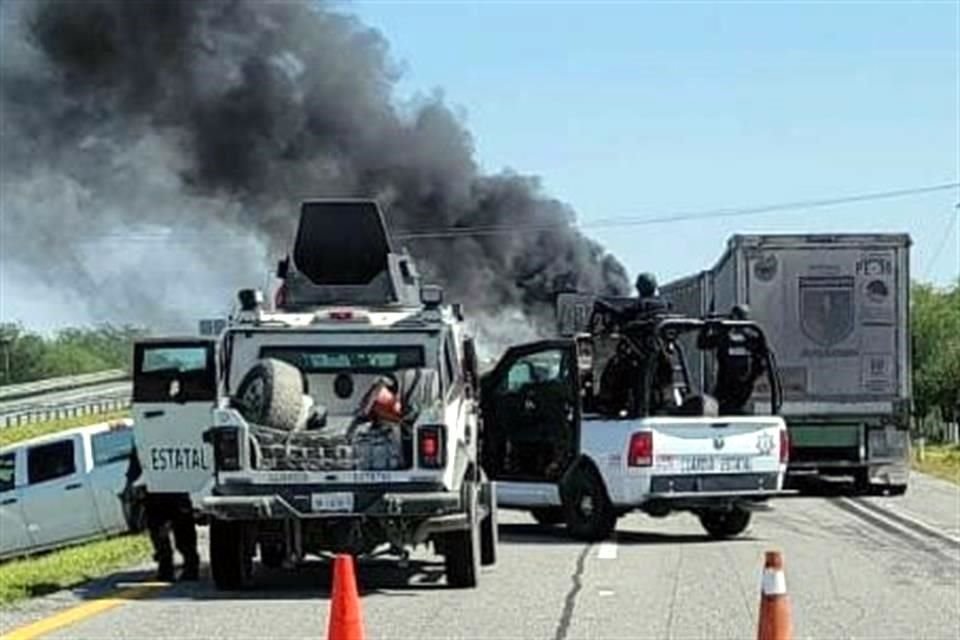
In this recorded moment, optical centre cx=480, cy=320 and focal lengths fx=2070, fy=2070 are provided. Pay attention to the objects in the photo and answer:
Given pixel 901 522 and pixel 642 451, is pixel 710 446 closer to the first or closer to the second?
pixel 642 451

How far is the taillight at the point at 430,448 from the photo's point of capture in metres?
14.9

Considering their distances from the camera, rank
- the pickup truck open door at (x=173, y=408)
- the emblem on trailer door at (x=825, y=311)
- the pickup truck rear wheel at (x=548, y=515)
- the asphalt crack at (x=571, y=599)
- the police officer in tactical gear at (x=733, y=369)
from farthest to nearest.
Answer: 1. the emblem on trailer door at (x=825, y=311)
2. the pickup truck rear wheel at (x=548, y=515)
3. the police officer in tactical gear at (x=733, y=369)
4. the pickup truck open door at (x=173, y=408)
5. the asphalt crack at (x=571, y=599)

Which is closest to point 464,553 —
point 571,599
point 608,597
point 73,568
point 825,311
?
point 571,599

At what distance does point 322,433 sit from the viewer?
602 inches

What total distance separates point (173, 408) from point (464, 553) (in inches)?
115

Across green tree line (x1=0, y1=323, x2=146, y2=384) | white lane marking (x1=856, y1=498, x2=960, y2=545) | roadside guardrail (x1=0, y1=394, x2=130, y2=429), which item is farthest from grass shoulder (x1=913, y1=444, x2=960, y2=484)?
green tree line (x1=0, y1=323, x2=146, y2=384)

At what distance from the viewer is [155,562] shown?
57.6ft

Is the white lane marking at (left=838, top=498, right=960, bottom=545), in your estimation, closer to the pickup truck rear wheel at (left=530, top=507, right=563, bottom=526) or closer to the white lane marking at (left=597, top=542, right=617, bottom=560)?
the white lane marking at (left=597, top=542, right=617, bottom=560)

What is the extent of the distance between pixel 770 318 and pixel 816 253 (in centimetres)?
108

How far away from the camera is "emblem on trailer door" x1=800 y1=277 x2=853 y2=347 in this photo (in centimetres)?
2823

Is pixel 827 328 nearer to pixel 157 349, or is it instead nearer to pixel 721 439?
pixel 721 439

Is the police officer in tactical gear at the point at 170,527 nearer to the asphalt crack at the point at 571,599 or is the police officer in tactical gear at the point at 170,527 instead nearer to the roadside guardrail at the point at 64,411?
the asphalt crack at the point at 571,599

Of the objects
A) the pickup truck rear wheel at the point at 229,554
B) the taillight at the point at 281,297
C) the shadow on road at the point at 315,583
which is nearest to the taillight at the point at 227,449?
the pickup truck rear wheel at the point at 229,554

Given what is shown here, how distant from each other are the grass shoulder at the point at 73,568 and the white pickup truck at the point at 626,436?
3838 mm
